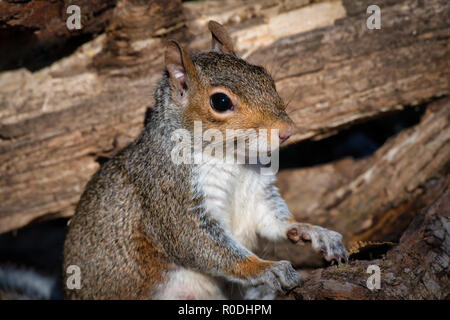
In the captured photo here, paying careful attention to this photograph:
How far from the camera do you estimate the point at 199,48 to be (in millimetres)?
3496

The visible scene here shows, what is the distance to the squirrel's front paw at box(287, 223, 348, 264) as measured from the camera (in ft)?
8.63

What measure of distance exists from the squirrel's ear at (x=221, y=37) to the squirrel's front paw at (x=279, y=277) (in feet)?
Result: 4.77

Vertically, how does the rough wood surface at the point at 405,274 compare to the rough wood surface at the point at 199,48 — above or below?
below

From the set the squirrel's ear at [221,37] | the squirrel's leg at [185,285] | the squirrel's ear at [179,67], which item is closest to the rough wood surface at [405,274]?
the squirrel's leg at [185,285]

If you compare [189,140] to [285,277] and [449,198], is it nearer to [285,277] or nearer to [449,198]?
[285,277]

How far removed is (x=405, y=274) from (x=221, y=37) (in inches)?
72.3

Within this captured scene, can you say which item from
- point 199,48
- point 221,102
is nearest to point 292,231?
point 221,102

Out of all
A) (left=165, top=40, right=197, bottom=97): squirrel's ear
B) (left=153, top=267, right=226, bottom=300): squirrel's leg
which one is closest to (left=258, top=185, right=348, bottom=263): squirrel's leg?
(left=153, top=267, right=226, bottom=300): squirrel's leg

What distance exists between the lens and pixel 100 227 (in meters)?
2.83

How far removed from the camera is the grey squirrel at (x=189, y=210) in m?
2.50

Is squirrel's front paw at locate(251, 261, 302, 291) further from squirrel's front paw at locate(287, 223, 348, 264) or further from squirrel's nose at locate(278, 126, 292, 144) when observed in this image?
squirrel's nose at locate(278, 126, 292, 144)

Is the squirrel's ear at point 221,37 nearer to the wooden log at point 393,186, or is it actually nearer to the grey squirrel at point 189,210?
the grey squirrel at point 189,210

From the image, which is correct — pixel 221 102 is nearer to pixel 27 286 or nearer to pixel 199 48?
pixel 199 48

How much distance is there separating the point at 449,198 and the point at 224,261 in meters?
1.42
